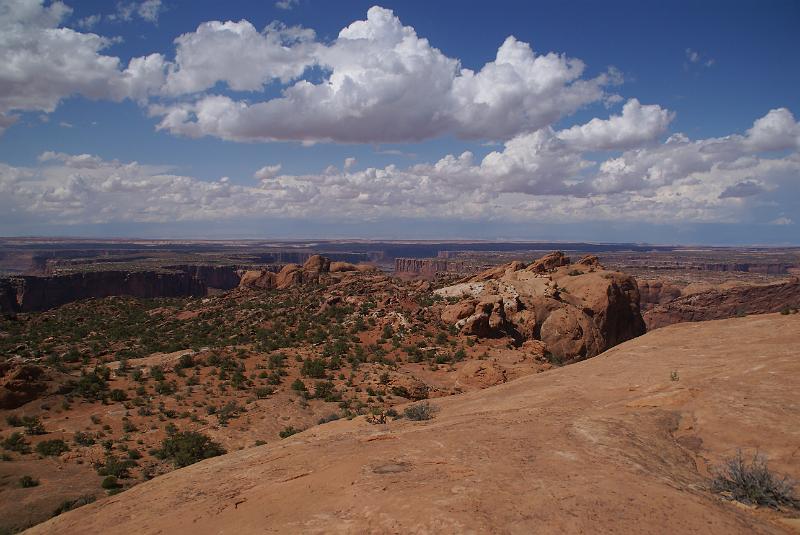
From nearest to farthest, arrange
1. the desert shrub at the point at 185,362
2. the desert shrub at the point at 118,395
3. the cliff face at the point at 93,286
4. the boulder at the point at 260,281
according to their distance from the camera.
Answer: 1. the desert shrub at the point at 118,395
2. the desert shrub at the point at 185,362
3. the boulder at the point at 260,281
4. the cliff face at the point at 93,286

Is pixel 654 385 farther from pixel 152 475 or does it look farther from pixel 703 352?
pixel 152 475

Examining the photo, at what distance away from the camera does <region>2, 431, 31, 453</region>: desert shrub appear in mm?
16922

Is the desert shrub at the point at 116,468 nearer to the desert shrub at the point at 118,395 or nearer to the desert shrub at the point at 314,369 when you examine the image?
the desert shrub at the point at 118,395

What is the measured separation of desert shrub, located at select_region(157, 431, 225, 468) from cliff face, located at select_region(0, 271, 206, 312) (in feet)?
254

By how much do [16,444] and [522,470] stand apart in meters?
18.9

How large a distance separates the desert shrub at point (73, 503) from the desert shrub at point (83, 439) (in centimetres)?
510

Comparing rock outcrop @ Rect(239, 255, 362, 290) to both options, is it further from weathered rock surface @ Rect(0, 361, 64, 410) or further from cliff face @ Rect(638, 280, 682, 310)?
cliff face @ Rect(638, 280, 682, 310)

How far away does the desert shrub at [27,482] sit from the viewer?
13.9 m

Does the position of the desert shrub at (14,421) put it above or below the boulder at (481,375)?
below

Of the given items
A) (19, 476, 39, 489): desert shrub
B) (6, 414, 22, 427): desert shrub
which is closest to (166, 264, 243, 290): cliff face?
(6, 414, 22, 427): desert shrub

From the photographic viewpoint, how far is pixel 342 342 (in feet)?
105

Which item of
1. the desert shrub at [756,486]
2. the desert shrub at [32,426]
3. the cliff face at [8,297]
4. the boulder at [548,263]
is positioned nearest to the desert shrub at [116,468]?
the desert shrub at [32,426]

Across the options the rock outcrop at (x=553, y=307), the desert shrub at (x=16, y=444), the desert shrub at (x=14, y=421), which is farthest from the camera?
the rock outcrop at (x=553, y=307)

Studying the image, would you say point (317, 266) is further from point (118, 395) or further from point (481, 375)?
point (481, 375)
